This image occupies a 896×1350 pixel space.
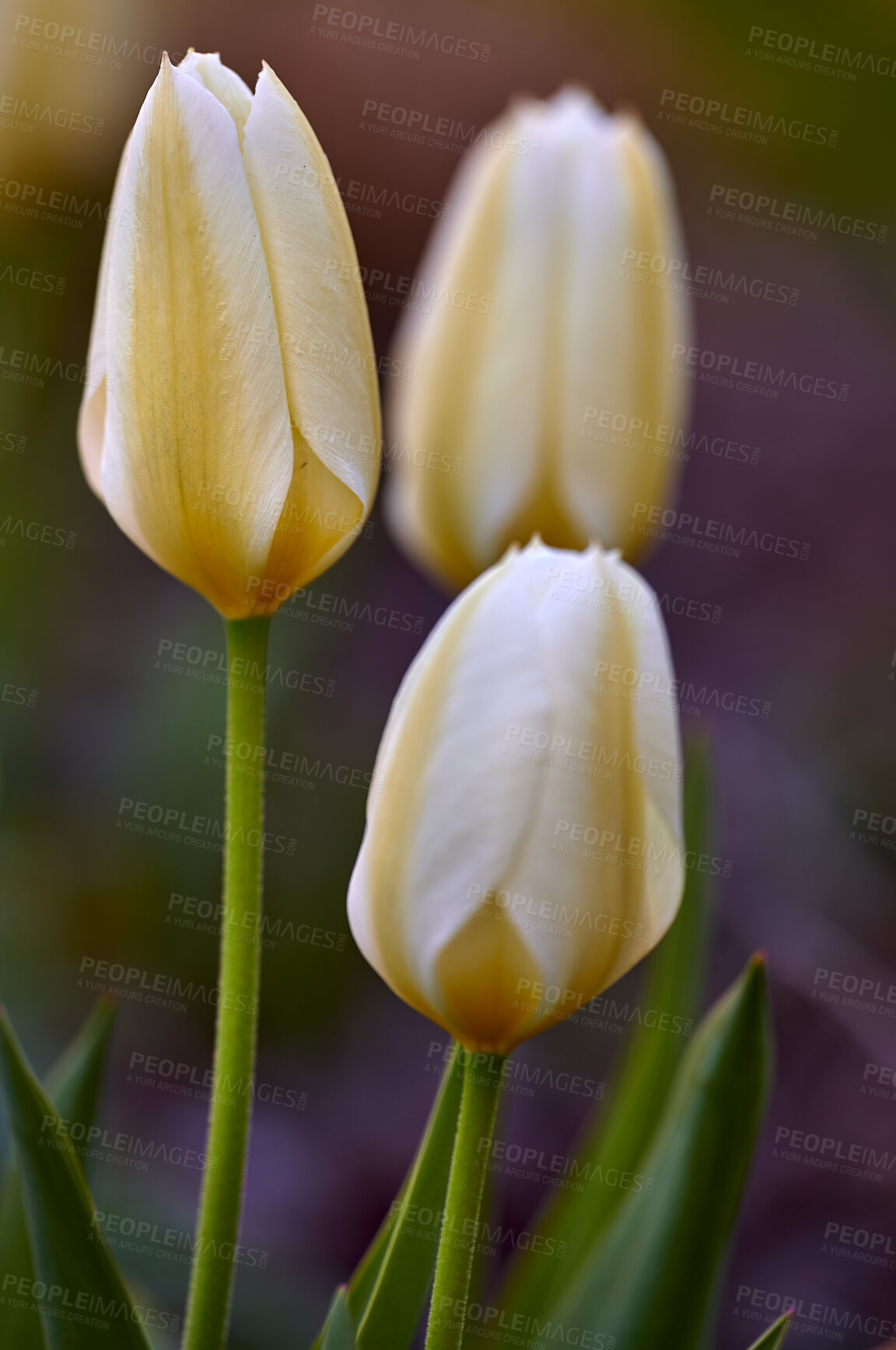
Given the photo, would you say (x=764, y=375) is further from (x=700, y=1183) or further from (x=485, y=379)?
(x=700, y=1183)

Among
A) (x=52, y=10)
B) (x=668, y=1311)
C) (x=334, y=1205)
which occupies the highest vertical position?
(x=52, y=10)

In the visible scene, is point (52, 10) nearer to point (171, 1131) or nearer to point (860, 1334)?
point (171, 1131)

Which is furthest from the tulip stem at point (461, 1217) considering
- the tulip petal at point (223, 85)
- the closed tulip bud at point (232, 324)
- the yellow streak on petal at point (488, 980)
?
the tulip petal at point (223, 85)

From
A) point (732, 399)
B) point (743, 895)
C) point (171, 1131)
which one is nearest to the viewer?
point (171, 1131)

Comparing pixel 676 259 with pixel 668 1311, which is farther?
pixel 676 259

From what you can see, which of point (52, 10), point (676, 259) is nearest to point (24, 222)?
point (52, 10)

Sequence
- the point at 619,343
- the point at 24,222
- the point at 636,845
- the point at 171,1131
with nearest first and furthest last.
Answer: the point at 636,845
the point at 619,343
the point at 24,222
the point at 171,1131
